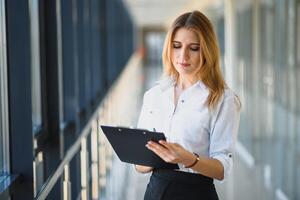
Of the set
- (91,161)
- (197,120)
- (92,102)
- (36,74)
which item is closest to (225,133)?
(197,120)

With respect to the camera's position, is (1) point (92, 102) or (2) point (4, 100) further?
(1) point (92, 102)

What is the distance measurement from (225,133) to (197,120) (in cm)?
6

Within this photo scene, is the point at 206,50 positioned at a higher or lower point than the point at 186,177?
higher

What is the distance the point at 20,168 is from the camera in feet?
A: 6.15

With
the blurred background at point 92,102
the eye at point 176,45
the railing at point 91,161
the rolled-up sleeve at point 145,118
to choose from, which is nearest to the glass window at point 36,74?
the blurred background at point 92,102

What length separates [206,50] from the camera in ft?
4.07

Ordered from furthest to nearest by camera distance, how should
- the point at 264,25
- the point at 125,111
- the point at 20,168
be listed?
the point at 125,111 < the point at 264,25 < the point at 20,168

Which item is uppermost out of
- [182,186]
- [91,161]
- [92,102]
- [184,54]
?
[184,54]

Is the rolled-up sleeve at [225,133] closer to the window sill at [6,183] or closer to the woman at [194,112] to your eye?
the woman at [194,112]

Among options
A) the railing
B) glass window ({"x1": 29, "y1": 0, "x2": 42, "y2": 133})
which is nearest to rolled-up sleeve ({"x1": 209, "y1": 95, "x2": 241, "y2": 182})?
the railing

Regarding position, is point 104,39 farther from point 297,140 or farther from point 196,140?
point 196,140

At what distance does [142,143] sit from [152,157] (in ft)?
0.16

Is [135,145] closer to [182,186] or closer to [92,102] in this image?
[182,186]

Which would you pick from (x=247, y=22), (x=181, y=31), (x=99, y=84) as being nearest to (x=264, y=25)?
(x=247, y=22)
